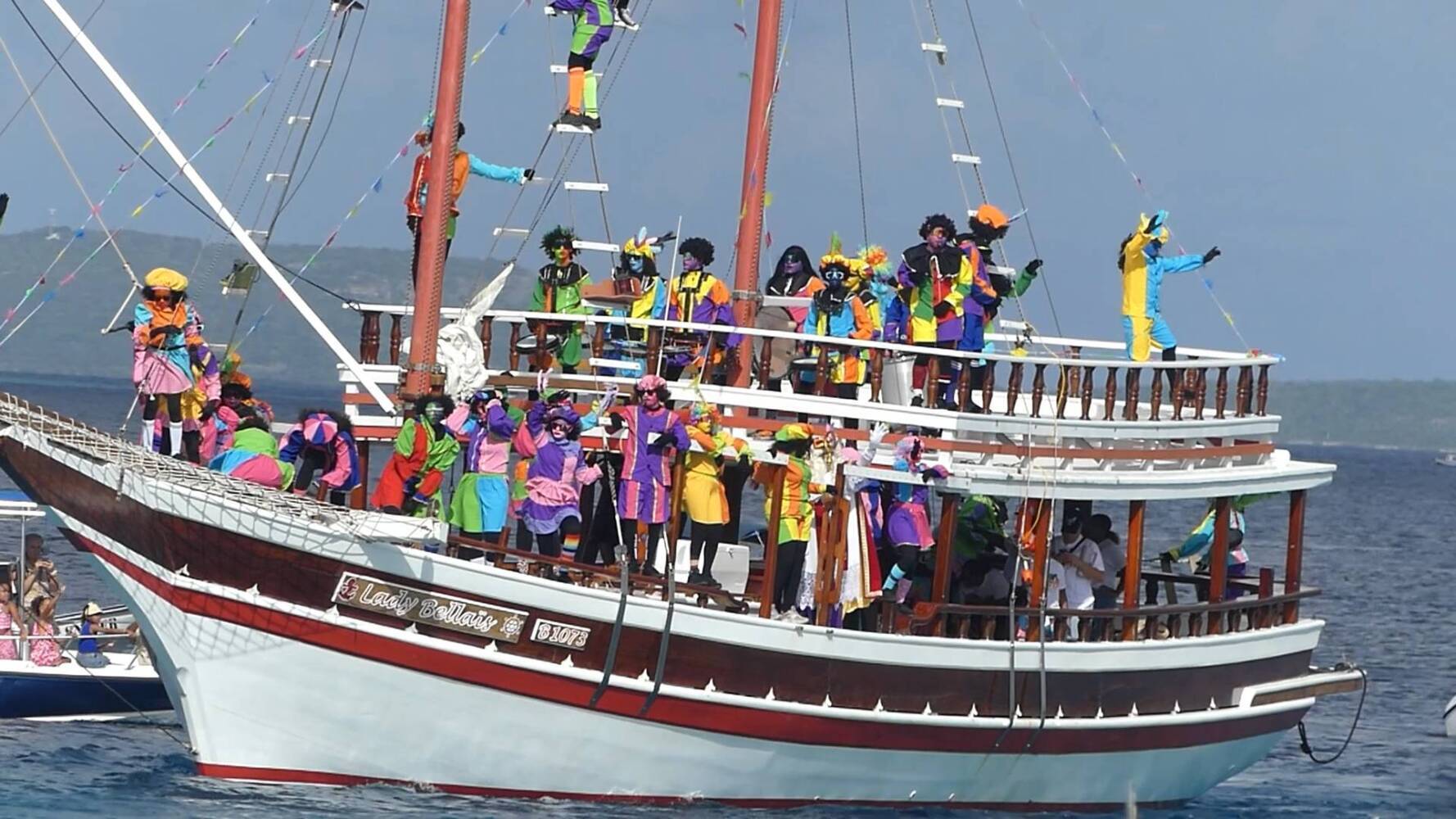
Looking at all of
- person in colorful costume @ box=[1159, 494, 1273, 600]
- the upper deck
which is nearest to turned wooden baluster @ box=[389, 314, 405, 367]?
the upper deck

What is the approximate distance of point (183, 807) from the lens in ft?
57.3

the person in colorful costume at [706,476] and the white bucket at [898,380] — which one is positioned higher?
the white bucket at [898,380]

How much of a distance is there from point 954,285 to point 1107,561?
10.3ft

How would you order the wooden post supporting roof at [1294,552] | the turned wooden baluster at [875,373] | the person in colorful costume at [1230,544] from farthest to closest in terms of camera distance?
1. the person in colorful costume at [1230,544]
2. the wooden post supporting roof at [1294,552]
3. the turned wooden baluster at [875,373]

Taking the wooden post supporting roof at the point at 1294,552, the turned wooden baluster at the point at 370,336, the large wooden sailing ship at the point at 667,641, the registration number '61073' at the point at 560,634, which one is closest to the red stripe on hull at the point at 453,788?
the large wooden sailing ship at the point at 667,641

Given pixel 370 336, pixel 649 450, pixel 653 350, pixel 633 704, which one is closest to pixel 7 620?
pixel 370 336

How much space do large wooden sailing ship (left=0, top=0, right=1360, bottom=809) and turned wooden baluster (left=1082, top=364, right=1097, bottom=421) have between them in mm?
32

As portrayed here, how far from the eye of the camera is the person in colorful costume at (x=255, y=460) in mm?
17750

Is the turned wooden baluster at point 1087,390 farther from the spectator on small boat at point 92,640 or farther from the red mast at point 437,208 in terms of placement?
the spectator on small boat at point 92,640

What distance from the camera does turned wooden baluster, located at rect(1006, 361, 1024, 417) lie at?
1955cm

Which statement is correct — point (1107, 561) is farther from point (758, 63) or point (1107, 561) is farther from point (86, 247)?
point (86, 247)

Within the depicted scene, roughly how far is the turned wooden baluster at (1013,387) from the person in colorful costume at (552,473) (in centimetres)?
351

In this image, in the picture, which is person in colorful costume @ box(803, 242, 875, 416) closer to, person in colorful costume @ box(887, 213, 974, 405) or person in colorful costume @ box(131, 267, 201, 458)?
person in colorful costume @ box(887, 213, 974, 405)

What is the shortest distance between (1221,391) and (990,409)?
2530 mm
